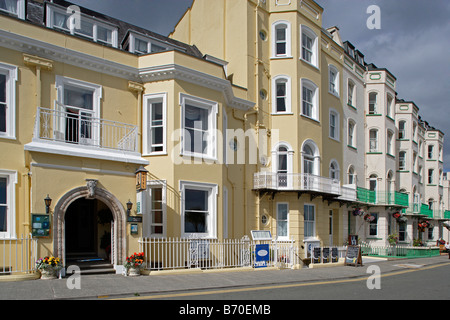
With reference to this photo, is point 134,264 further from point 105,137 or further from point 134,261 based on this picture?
point 105,137

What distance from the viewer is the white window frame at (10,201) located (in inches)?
471

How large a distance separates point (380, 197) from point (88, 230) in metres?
21.3

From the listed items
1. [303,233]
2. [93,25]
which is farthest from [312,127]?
[93,25]

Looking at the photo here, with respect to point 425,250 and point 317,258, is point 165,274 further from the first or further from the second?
point 425,250

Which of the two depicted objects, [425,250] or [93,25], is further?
[425,250]

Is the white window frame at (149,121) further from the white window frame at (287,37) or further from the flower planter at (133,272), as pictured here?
the white window frame at (287,37)

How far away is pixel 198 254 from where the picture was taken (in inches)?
593

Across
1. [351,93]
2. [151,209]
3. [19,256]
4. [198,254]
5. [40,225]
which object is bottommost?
[198,254]

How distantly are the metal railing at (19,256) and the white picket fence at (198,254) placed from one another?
3.24 m

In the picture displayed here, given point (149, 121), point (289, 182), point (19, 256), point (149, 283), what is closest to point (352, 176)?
point (289, 182)

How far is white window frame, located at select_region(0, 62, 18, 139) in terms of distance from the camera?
41.5 feet

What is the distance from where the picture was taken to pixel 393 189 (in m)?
31.3

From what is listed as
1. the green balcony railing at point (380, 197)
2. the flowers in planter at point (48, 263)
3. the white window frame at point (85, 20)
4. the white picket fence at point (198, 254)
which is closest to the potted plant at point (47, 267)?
the flowers in planter at point (48, 263)
